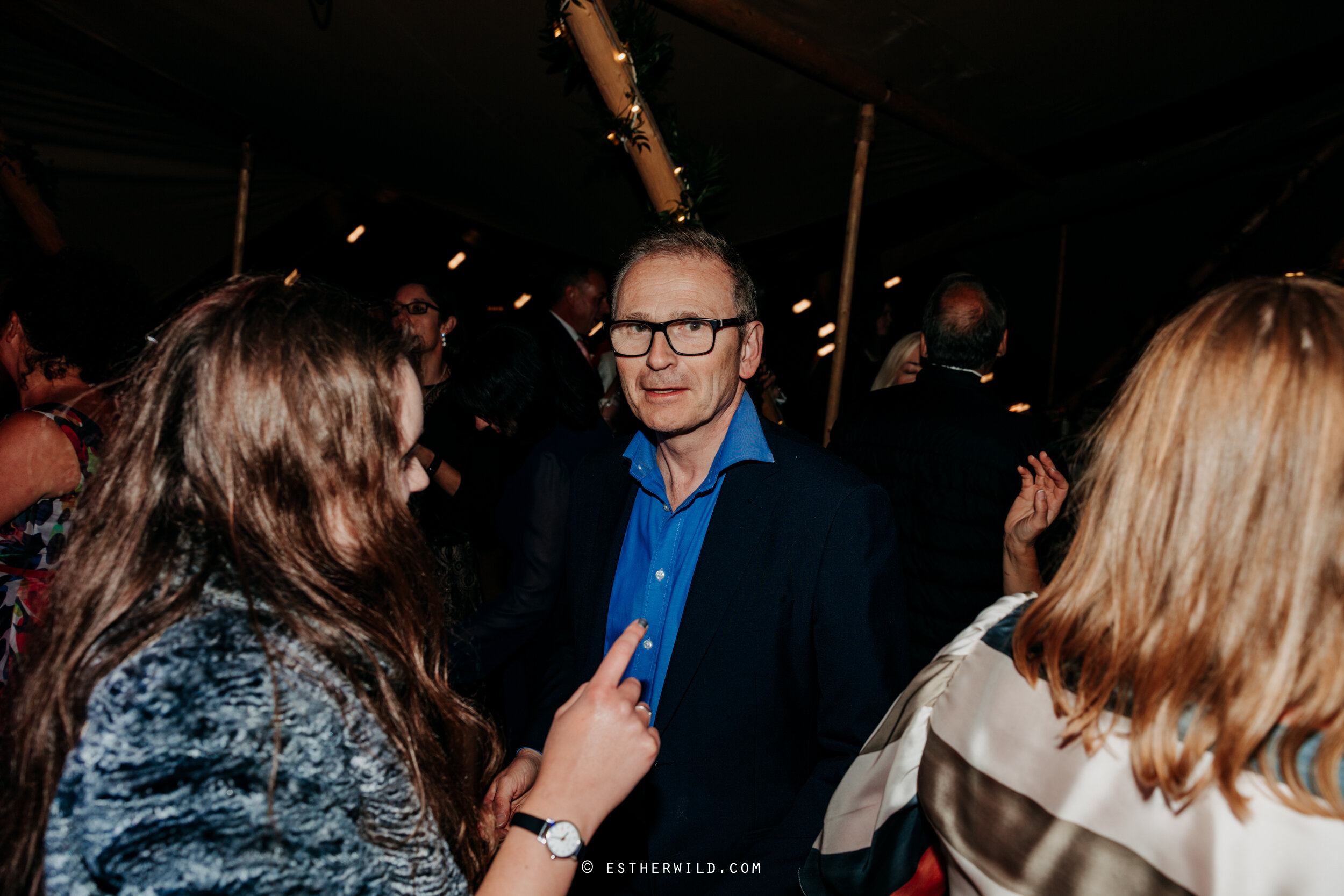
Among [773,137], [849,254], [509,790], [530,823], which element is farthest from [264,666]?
[773,137]

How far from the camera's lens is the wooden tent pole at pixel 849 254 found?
10.3ft

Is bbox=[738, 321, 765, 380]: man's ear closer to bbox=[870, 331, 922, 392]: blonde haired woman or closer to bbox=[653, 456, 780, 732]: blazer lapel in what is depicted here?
bbox=[653, 456, 780, 732]: blazer lapel

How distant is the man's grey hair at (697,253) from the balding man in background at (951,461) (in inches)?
44.4

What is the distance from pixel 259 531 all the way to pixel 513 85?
10.4ft

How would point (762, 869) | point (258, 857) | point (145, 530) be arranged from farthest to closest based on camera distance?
1. point (762, 869)
2. point (145, 530)
3. point (258, 857)

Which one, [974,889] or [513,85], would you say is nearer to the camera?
[974,889]

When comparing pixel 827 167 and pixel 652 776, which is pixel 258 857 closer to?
pixel 652 776

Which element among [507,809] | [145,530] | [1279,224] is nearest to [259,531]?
[145,530]

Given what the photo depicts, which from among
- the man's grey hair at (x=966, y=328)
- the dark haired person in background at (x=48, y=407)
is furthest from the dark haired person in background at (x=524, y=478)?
the man's grey hair at (x=966, y=328)

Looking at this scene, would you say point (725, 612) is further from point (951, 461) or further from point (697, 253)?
point (951, 461)

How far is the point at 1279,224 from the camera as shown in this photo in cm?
477

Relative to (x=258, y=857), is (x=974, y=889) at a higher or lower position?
lower

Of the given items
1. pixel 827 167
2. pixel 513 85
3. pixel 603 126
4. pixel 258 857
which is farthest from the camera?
pixel 827 167

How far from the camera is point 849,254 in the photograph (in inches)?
133
